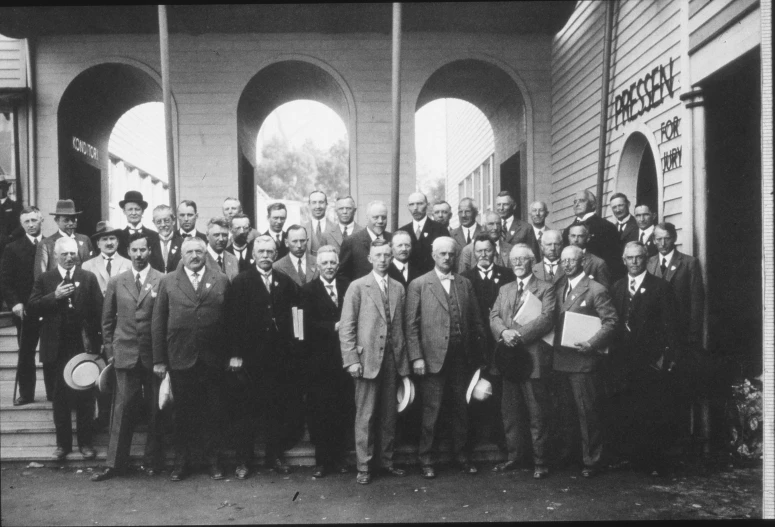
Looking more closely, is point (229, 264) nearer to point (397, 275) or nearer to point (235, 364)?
point (235, 364)

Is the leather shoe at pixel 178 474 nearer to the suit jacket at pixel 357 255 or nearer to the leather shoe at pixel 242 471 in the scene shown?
the leather shoe at pixel 242 471

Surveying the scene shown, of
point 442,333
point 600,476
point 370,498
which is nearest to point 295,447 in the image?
point 370,498

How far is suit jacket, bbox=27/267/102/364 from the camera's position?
6.67m

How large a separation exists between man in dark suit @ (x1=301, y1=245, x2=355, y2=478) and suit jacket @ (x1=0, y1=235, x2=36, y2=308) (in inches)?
129

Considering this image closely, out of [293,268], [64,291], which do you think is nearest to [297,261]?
[293,268]

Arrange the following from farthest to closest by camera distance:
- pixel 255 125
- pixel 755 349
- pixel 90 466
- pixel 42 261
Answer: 1. pixel 255 125
2. pixel 42 261
3. pixel 755 349
4. pixel 90 466

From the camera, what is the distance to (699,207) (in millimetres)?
7391

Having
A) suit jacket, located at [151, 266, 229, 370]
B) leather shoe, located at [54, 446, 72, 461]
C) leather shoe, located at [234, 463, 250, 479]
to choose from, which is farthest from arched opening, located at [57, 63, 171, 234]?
leather shoe, located at [234, 463, 250, 479]

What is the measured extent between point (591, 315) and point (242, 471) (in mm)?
3139

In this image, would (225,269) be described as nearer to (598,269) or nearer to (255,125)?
(598,269)

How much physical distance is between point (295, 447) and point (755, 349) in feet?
14.4

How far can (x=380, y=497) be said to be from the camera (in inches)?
225

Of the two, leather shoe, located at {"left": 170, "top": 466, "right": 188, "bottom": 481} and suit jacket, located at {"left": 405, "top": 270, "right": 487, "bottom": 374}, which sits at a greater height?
suit jacket, located at {"left": 405, "top": 270, "right": 487, "bottom": 374}

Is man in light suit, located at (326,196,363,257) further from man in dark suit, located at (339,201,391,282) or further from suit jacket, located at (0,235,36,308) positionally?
suit jacket, located at (0,235,36,308)
